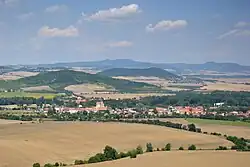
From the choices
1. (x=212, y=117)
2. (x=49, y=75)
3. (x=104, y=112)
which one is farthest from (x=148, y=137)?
(x=49, y=75)

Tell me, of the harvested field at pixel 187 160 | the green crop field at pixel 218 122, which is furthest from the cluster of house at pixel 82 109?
the harvested field at pixel 187 160

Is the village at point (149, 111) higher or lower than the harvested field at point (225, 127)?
higher

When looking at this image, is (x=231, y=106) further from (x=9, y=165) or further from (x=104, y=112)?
(x=9, y=165)

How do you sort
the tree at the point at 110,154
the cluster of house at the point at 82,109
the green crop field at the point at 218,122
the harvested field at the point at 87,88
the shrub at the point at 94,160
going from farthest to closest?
the harvested field at the point at 87,88 < the cluster of house at the point at 82,109 < the green crop field at the point at 218,122 < the tree at the point at 110,154 < the shrub at the point at 94,160

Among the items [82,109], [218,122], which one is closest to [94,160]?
[218,122]

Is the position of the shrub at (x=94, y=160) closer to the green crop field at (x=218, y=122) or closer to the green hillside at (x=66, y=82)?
the green crop field at (x=218, y=122)

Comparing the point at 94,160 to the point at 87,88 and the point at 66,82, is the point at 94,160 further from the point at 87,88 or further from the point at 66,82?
the point at 66,82

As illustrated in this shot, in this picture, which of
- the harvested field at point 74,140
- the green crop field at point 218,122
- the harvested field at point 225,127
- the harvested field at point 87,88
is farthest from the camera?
the harvested field at point 87,88
